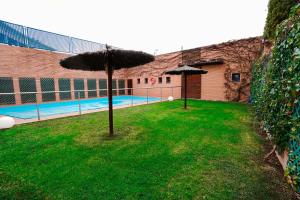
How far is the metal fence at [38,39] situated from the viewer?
9.14m

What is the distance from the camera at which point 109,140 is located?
328 centimetres

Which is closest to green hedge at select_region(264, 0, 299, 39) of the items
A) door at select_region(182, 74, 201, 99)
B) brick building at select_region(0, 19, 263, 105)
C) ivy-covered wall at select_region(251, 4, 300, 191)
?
ivy-covered wall at select_region(251, 4, 300, 191)

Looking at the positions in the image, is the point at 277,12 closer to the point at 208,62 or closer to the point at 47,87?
the point at 208,62

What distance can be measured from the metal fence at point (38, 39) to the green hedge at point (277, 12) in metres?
7.96

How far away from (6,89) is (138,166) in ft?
36.6

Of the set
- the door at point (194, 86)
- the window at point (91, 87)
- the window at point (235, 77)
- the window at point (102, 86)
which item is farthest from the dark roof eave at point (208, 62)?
the window at point (91, 87)

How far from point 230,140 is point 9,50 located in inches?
503

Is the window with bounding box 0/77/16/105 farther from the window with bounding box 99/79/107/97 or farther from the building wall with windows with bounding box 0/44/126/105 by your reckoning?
the window with bounding box 99/79/107/97

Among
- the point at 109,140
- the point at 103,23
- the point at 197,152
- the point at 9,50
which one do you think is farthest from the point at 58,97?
the point at 197,152

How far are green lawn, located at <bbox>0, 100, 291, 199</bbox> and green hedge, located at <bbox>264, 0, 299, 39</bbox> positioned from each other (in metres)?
3.81

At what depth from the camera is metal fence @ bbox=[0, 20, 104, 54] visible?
9139mm

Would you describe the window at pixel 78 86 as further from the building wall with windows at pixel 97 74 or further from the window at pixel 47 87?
the window at pixel 47 87

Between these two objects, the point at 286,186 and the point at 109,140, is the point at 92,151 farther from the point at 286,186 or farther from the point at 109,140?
the point at 286,186

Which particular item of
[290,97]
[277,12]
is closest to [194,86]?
[277,12]
